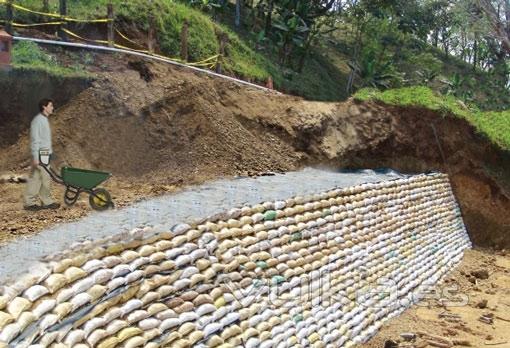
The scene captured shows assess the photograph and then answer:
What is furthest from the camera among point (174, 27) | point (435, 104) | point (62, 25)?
point (435, 104)

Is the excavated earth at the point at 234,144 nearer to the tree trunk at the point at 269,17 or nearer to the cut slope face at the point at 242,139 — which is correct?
the cut slope face at the point at 242,139

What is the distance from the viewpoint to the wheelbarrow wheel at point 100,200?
771 centimetres

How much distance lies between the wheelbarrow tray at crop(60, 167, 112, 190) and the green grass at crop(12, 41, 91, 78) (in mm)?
3021

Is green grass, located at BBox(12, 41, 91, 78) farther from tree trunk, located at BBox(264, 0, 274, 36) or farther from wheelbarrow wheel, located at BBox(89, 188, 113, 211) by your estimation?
tree trunk, located at BBox(264, 0, 274, 36)

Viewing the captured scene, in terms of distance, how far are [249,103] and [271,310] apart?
684cm

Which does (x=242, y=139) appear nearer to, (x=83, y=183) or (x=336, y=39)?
(x=83, y=183)

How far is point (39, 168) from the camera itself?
730cm

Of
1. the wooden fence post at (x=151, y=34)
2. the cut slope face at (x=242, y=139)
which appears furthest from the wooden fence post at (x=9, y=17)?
the wooden fence post at (x=151, y=34)

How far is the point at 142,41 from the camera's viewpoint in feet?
42.2

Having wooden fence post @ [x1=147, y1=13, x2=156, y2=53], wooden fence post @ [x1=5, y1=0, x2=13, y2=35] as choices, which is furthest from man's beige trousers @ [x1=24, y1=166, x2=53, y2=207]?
wooden fence post @ [x1=147, y1=13, x2=156, y2=53]

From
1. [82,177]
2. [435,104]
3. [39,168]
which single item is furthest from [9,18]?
[435,104]

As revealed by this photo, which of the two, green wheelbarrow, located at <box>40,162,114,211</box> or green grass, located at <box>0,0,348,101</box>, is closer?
green wheelbarrow, located at <box>40,162,114,211</box>

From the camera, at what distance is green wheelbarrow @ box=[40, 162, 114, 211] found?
23.8 ft

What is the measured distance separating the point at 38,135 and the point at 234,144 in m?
4.62
